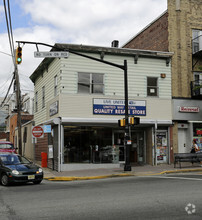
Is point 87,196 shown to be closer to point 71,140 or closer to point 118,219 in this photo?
point 118,219

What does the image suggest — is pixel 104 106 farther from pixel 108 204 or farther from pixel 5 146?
pixel 108 204

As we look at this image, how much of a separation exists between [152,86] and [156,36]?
4563 mm

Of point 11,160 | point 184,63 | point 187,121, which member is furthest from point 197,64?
point 11,160

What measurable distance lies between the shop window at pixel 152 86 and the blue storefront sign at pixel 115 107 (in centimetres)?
99

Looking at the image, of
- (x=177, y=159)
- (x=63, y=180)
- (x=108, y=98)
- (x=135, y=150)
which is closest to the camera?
(x=63, y=180)

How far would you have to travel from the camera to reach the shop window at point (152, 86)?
71.2 feet

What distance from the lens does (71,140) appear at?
19875mm

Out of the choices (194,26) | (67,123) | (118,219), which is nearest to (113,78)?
(67,123)

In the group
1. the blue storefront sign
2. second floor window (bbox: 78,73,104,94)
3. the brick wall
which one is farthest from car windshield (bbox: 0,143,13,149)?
the brick wall

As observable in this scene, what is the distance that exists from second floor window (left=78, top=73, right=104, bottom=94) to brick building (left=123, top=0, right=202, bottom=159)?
521cm

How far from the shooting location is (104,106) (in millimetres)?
20281

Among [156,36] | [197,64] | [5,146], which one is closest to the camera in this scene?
[197,64]

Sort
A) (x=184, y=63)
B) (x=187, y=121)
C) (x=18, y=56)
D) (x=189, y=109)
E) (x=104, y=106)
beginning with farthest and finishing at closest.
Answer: (x=184, y=63), (x=187, y=121), (x=189, y=109), (x=104, y=106), (x=18, y=56)

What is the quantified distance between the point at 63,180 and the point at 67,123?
5020mm
